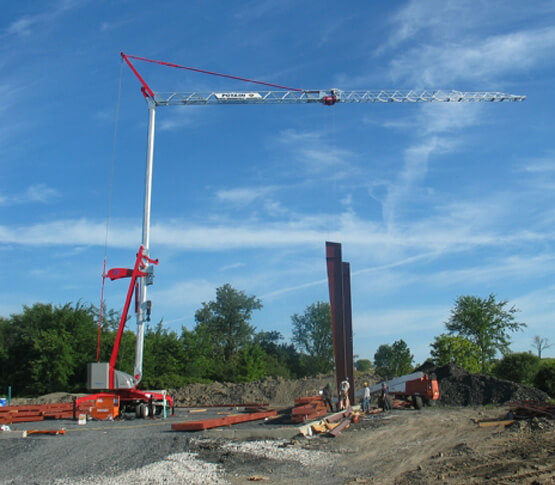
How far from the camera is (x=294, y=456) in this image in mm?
15266

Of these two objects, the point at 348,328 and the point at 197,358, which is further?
the point at 197,358

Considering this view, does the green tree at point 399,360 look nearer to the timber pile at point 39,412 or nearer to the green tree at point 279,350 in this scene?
the green tree at point 279,350

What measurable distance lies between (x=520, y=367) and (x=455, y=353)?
25.0ft

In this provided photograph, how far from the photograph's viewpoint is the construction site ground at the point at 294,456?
493 inches

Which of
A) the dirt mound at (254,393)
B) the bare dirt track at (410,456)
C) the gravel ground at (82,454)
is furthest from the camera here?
the dirt mound at (254,393)

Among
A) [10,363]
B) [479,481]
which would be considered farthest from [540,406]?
[10,363]

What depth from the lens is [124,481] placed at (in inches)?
479

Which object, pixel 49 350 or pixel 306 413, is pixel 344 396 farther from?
pixel 49 350

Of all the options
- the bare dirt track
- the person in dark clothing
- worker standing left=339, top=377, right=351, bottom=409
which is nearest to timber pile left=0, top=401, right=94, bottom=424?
the person in dark clothing

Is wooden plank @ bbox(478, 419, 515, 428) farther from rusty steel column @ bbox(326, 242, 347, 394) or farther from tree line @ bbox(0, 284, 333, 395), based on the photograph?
tree line @ bbox(0, 284, 333, 395)

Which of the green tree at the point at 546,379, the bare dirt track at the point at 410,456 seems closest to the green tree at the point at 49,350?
the bare dirt track at the point at 410,456

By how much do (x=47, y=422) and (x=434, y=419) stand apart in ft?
56.9

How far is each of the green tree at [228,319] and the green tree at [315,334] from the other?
27.4 feet

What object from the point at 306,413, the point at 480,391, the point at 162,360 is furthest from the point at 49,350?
the point at 480,391
